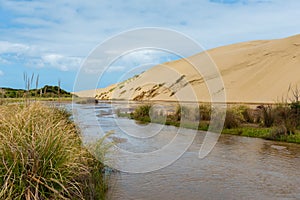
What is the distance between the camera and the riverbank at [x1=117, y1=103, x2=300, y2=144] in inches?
483

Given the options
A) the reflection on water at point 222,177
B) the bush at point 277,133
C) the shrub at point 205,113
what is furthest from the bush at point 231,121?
the reflection on water at point 222,177

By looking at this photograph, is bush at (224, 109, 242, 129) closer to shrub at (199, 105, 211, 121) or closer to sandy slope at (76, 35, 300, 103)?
shrub at (199, 105, 211, 121)

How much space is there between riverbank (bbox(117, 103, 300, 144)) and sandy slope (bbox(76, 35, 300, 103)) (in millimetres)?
17939

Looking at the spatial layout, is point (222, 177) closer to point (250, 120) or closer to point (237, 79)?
point (250, 120)

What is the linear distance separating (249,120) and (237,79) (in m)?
29.8

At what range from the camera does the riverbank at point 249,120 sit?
12258 mm

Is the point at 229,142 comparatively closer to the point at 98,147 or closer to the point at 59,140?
the point at 98,147

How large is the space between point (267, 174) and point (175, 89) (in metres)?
40.6

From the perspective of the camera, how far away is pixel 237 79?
4566 centimetres

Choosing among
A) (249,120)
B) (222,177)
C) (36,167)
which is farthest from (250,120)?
(36,167)

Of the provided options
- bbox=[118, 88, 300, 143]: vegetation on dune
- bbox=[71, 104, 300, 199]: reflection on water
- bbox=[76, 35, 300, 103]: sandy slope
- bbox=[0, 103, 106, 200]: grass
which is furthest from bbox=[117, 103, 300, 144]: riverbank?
bbox=[76, 35, 300, 103]: sandy slope

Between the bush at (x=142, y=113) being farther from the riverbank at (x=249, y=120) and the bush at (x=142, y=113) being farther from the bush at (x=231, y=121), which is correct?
the bush at (x=231, y=121)

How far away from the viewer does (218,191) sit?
19.6 feet

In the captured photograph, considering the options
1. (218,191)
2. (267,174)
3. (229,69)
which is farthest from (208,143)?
(229,69)
